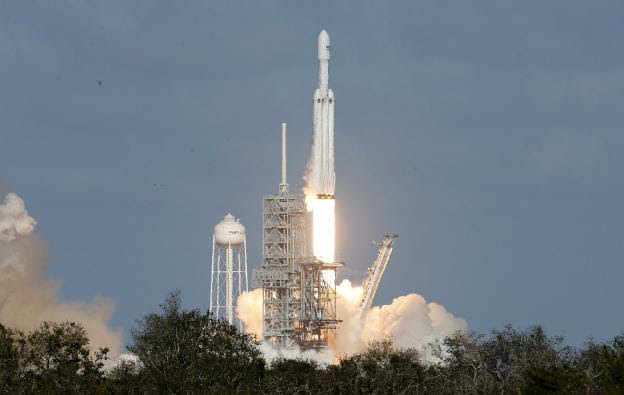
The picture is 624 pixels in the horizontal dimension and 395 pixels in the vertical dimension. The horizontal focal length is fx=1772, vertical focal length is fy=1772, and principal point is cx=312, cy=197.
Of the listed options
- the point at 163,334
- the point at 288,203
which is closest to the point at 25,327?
the point at 288,203

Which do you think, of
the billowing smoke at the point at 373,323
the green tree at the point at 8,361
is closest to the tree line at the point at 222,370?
the green tree at the point at 8,361

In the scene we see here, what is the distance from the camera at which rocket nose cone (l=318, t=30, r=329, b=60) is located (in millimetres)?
142500

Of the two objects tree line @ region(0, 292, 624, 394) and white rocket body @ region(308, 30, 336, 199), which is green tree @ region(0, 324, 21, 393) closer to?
tree line @ region(0, 292, 624, 394)

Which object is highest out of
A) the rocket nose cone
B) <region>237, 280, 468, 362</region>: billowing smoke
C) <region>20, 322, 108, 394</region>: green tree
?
the rocket nose cone

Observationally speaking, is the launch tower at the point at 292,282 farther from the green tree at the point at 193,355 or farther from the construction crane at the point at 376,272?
the green tree at the point at 193,355

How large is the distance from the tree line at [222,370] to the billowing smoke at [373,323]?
2470cm

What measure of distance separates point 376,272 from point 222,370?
50.6 metres

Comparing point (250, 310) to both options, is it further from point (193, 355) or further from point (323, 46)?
point (193, 355)

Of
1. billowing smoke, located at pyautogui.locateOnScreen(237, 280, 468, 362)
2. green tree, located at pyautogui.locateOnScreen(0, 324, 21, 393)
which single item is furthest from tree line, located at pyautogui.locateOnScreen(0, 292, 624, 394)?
billowing smoke, located at pyautogui.locateOnScreen(237, 280, 468, 362)

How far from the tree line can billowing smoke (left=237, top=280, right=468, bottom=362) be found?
24.7 m

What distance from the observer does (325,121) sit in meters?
144

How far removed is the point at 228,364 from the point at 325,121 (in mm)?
48942

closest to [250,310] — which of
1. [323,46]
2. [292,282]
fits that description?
[292,282]

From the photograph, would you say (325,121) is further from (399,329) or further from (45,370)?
(45,370)
